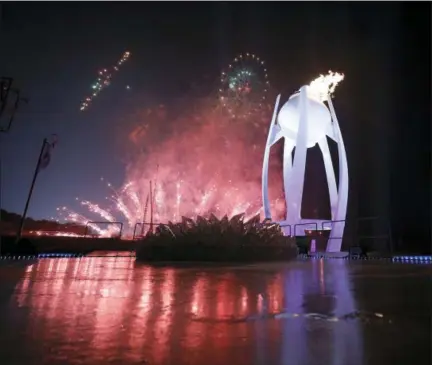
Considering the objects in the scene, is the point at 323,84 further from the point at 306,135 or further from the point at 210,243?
the point at 210,243

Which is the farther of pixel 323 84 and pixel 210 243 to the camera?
pixel 323 84

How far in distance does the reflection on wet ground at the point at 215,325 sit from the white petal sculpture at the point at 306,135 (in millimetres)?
23050

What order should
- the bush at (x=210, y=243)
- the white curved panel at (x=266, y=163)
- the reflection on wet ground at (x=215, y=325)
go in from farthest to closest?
the white curved panel at (x=266, y=163)
the bush at (x=210, y=243)
the reflection on wet ground at (x=215, y=325)

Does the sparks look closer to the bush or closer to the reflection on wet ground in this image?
the bush

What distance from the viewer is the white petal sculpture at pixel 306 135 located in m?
27.0

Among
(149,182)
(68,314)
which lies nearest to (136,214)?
(149,182)

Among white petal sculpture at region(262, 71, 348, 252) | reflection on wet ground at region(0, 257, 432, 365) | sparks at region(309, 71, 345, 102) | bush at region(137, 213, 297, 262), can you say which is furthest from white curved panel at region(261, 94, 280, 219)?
reflection on wet ground at region(0, 257, 432, 365)

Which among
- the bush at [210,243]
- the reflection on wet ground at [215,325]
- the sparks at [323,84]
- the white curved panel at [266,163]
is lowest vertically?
the reflection on wet ground at [215,325]

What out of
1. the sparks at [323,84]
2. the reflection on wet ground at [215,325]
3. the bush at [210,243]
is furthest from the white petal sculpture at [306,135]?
the reflection on wet ground at [215,325]

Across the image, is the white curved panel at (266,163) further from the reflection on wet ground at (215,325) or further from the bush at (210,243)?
the reflection on wet ground at (215,325)

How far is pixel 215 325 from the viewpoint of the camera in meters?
2.69

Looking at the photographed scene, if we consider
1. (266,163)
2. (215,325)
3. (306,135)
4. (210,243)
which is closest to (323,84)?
(306,135)

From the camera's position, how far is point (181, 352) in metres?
2.15

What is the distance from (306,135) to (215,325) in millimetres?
25498
